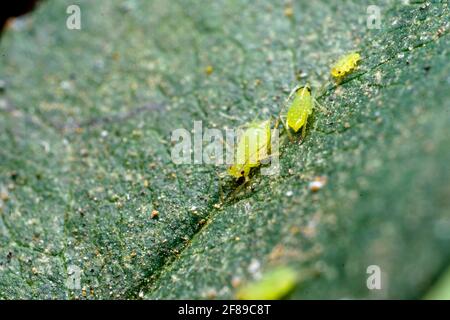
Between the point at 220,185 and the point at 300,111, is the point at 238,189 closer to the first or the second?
the point at 220,185

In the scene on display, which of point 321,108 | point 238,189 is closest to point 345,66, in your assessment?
point 321,108

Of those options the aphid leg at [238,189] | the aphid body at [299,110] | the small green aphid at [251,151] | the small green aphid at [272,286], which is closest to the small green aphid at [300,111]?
the aphid body at [299,110]


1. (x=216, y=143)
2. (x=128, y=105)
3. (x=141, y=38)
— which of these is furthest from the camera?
(x=141, y=38)

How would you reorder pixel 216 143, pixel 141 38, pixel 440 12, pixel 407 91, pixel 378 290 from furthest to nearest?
pixel 141 38 < pixel 216 143 < pixel 440 12 < pixel 407 91 < pixel 378 290

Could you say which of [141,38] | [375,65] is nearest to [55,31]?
[141,38]

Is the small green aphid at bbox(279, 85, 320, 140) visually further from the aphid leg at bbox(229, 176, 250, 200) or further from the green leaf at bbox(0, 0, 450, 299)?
the aphid leg at bbox(229, 176, 250, 200)

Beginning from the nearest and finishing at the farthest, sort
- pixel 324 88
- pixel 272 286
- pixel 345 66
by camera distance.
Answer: pixel 272 286 < pixel 345 66 < pixel 324 88

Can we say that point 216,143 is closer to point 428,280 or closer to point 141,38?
point 141,38
